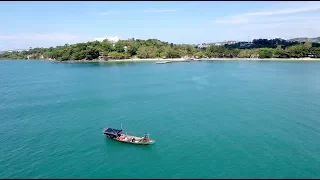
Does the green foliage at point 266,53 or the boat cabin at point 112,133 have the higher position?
the green foliage at point 266,53

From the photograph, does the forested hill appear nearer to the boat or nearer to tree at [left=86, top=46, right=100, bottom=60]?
tree at [left=86, top=46, right=100, bottom=60]

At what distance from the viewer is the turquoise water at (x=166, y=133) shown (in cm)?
2081

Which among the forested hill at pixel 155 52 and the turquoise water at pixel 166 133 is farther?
the forested hill at pixel 155 52

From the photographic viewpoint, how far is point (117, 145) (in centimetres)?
2495

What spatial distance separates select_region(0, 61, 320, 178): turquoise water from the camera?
20812mm

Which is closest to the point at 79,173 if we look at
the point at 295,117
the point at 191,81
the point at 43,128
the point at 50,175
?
the point at 50,175

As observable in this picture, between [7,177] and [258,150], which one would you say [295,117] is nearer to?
[258,150]

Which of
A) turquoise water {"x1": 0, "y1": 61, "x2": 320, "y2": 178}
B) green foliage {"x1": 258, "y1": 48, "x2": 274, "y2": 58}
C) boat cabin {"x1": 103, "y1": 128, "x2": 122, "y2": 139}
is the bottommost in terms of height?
turquoise water {"x1": 0, "y1": 61, "x2": 320, "y2": 178}

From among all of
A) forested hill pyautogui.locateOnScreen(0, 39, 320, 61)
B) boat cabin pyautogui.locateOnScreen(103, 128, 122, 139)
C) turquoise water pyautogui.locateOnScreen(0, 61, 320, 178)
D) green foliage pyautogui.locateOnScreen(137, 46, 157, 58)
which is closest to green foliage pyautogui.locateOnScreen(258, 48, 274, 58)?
forested hill pyautogui.locateOnScreen(0, 39, 320, 61)

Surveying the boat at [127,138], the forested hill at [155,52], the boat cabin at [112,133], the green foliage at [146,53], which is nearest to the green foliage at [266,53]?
the forested hill at [155,52]

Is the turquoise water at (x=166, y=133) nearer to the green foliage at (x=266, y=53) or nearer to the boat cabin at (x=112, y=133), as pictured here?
the boat cabin at (x=112, y=133)

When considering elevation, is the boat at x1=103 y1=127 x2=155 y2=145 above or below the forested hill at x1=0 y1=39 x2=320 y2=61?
below

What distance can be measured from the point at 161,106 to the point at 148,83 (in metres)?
20.7

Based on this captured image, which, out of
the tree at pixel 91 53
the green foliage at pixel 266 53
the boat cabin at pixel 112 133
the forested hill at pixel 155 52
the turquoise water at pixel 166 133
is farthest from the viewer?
the tree at pixel 91 53
